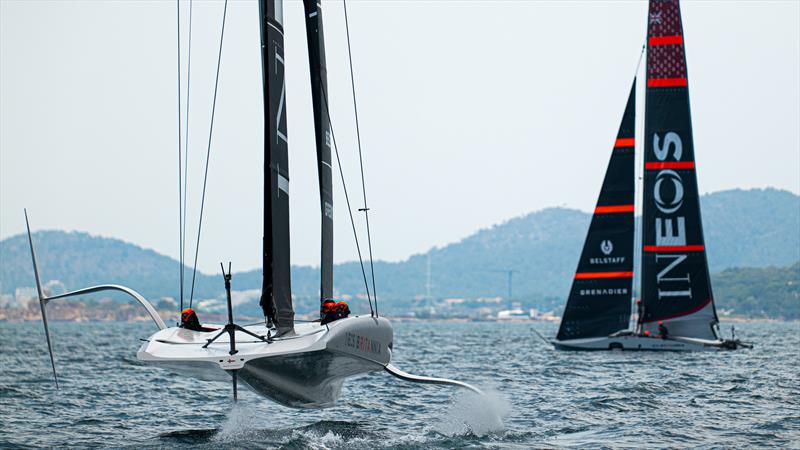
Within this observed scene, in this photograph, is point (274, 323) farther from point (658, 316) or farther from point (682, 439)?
point (658, 316)

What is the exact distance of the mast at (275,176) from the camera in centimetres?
1412

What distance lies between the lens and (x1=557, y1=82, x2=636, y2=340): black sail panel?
42250mm

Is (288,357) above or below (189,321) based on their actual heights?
below

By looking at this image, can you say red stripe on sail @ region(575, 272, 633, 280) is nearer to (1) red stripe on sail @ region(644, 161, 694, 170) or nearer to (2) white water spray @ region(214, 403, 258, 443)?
(1) red stripe on sail @ region(644, 161, 694, 170)

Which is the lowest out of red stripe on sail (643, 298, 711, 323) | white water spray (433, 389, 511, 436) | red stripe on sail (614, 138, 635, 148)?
white water spray (433, 389, 511, 436)

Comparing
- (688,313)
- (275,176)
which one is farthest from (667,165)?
(275,176)

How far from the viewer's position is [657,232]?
43094mm

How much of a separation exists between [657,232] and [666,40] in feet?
25.3

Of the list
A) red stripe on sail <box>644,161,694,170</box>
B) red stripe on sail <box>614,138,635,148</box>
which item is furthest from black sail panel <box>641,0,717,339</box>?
red stripe on sail <box>614,138,635,148</box>

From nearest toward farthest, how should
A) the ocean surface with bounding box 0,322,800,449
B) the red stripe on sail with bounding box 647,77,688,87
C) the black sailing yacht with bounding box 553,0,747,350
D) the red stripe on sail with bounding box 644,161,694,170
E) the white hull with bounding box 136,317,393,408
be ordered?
the white hull with bounding box 136,317,393,408
the ocean surface with bounding box 0,322,800,449
the black sailing yacht with bounding box 553,0,747,350
the red stripe on sail with bounding box 644,161,694,170
the red stripe on sail with bounding box 647,77,688,87

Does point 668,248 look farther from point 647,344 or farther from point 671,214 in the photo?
point 647,344

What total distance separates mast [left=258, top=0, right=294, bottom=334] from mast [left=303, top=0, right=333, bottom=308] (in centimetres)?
388

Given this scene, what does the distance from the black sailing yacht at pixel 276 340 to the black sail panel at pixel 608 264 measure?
27.8 metres

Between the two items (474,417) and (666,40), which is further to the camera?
(666,40)
